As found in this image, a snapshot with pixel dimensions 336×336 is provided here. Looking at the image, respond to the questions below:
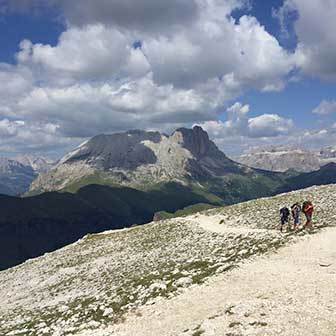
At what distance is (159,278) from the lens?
37.5 meters

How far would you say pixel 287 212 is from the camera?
45.2m

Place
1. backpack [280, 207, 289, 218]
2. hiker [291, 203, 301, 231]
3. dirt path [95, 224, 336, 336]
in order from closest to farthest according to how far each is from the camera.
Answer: dirt path [95, 224, 336, 336]
hiker [291, 203, 301, 231]
backpack [280, 207, 289, 218]

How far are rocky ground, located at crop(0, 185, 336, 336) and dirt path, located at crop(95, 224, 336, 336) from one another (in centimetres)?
11

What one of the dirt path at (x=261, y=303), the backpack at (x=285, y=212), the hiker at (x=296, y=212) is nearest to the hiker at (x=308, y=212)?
the hiker at (x=296, y=212)

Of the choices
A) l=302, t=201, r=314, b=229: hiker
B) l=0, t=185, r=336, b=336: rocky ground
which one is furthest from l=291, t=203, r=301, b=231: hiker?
l=0, t=185, r=336, b=336: rocky ground

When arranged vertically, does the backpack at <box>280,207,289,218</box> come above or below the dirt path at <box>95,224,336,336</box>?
above

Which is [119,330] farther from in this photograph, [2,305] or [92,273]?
[2,305]

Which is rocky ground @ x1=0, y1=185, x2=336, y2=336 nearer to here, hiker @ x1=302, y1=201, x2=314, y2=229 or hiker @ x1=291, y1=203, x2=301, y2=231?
hiker @ x1=302, y1=201, x2=314, y2=229

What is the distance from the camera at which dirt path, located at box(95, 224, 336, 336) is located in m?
22.9

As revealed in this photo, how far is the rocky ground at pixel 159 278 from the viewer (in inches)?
1096

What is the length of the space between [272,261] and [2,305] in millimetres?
34105

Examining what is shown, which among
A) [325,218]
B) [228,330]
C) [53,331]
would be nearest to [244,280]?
[228,330]

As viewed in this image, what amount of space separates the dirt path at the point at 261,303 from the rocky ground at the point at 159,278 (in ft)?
0.36

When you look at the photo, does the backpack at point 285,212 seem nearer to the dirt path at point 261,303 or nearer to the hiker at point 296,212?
the hiker at point 296,212
